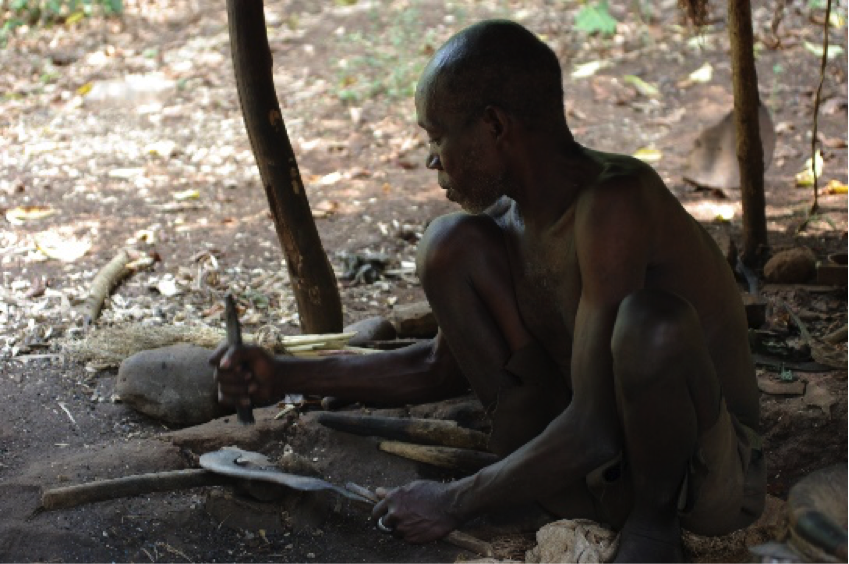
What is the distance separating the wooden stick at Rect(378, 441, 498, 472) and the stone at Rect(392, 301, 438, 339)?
3.12 feet

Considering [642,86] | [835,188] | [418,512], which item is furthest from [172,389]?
[642,86]

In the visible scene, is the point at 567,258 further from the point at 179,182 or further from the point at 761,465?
the point at 179,182

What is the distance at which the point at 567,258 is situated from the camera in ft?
9.23


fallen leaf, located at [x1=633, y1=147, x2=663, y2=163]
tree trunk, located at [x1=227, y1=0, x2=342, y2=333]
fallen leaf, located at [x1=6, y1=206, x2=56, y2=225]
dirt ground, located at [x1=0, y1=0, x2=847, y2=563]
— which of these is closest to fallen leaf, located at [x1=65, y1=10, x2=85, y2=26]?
dirt ground, located at [x1=0, y1=0, x2=847, y2=563]

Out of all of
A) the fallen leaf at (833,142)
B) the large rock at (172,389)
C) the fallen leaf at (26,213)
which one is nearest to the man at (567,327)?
the large rock at (172,389)

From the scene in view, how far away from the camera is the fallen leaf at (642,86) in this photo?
7684 millimetres

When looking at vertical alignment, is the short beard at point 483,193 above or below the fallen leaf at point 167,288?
above

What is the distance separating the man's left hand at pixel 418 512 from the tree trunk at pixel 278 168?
1.25 metres

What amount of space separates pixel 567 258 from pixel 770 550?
3.50 feet

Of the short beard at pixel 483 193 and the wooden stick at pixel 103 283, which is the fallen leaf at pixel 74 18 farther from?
the short beard at pixel 483 193

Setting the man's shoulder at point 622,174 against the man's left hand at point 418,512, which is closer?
the man's shoulder at point 622,174

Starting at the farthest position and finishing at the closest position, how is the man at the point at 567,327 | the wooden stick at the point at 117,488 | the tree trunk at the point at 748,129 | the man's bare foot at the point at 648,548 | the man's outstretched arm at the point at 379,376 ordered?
the tree trunk at the point at 748,129
the man's outstretched arm at the point at 379,376
the wooden stick at the point at 117,488
the man's bare foot at the point at 648,548
the man at the point at 567,327

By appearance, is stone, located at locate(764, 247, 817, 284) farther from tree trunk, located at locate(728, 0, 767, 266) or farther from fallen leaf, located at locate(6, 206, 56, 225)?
fallen leaf, located at locate(6, 206, 56, 225)

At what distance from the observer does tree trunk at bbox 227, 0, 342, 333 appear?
3812 mm
